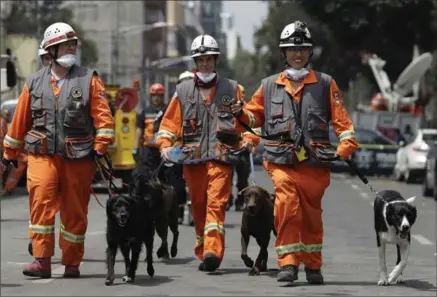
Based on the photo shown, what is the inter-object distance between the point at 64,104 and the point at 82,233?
1.15m

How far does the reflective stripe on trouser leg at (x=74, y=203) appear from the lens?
12.8 meters

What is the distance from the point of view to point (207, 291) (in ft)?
39.2

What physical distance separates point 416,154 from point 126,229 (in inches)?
1000

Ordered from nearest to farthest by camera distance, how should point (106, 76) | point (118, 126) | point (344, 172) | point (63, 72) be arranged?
Answer: point (63, 72) → point (118, 126) → point (344, 172) → point (106, 76)

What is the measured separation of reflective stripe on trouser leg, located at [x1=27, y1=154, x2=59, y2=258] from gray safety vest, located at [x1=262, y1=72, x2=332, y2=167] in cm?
184

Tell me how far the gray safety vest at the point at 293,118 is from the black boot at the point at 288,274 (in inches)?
34.5

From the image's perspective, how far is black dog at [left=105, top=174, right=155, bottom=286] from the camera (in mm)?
12383

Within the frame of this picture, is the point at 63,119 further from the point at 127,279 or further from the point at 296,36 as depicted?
the point at 296,36

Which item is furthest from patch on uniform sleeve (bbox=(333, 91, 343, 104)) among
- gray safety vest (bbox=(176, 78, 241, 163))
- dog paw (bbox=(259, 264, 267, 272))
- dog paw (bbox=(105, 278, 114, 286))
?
dog paw (bbox=(105, 278, 114, 286))

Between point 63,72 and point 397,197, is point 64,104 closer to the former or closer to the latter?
point 63,72

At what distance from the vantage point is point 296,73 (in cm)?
1252

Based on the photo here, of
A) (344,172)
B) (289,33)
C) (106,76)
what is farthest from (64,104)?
(106,76)

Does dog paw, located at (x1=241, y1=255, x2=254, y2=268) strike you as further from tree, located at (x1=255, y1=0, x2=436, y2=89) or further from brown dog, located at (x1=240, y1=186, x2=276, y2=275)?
tree, located at (x1=255, y1=0, x2=436, y2=89)

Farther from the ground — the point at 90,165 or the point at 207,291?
the point at 90,165
